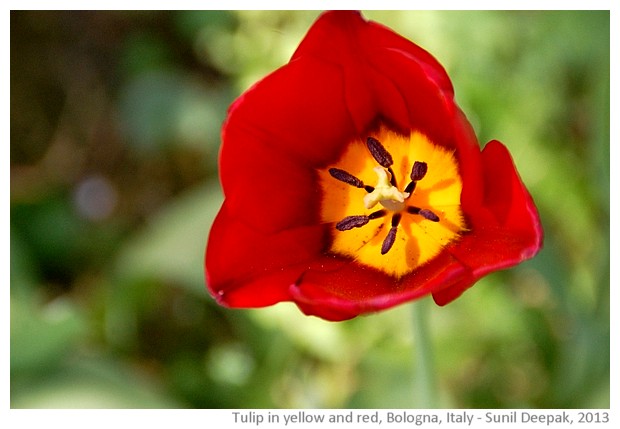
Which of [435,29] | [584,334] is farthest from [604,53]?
[584,334]

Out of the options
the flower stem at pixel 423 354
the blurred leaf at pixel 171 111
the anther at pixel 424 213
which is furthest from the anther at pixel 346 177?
the blurred leaf at pixel 171 111

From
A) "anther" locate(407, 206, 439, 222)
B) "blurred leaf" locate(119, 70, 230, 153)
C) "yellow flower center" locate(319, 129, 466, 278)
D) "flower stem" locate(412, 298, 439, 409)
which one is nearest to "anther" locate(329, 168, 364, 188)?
"yellow flower center" locate(319, 129, 466, 278)

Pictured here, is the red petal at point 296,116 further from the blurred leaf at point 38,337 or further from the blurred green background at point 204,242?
the blurred leaf at point 38,337

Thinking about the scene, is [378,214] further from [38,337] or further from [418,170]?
[38,337]

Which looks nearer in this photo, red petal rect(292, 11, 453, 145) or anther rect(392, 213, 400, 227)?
red petal rect(292, 11, 453, 145)

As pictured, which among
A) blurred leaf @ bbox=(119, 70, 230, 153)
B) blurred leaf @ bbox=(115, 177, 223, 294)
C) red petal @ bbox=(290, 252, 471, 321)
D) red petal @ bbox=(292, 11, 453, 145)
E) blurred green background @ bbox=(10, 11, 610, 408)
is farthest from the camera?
blurred leaf @ bbox=(119, 70, 230, 153)

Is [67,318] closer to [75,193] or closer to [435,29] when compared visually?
[75,193]

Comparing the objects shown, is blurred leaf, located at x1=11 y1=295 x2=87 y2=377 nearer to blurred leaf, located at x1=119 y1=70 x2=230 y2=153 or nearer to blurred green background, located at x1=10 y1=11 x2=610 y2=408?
blurred green background, located at x1=10 y1=11 x2=610 y2=408
